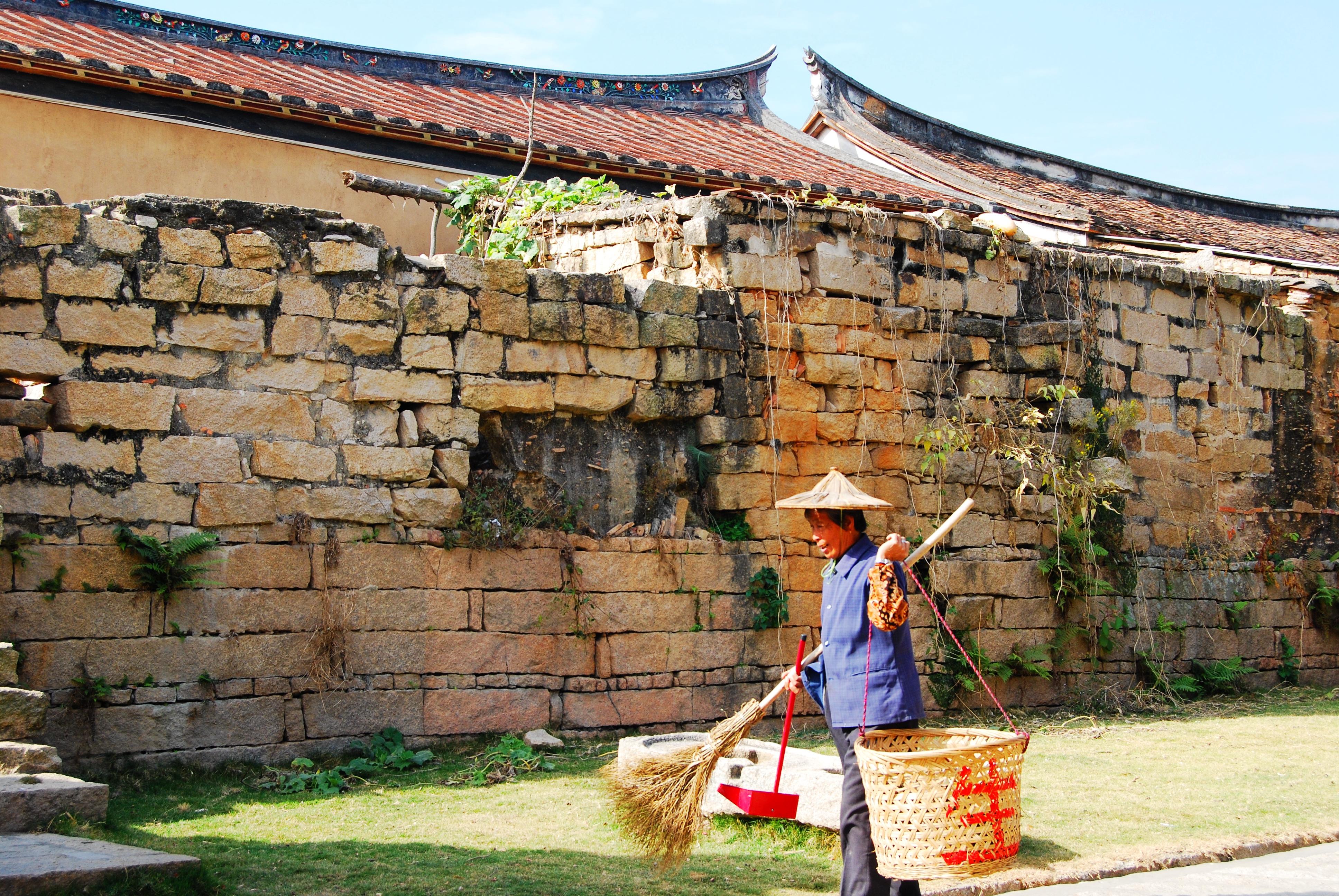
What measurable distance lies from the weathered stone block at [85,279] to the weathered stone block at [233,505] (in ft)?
4.07

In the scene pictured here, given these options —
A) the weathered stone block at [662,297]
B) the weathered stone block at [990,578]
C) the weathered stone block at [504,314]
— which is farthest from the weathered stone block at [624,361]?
the weathered stone block at [990,578]

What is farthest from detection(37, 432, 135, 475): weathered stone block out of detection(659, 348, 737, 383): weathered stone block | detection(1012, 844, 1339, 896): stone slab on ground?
detection(1012, 844, 1339, 896): stone slab on ground

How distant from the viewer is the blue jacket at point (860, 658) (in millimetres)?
4973

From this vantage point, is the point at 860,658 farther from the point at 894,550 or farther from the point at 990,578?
the point at 990,578

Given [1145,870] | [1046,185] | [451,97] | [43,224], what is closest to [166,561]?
[43,224]

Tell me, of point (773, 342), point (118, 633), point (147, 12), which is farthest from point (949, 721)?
point (147, 12)

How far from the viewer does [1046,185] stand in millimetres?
19203

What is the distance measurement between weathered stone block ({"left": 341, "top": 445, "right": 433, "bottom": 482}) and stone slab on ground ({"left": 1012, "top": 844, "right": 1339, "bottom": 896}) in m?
4.46

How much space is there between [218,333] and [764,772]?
4122 mm

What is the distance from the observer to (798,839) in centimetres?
612

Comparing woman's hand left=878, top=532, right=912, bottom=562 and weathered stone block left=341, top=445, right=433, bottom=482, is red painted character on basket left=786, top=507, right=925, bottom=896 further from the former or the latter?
weathered stone block left=341, top=445, right=433, bottom=482

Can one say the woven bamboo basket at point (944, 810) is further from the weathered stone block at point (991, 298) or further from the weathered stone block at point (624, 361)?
the weathered stone block at point (991, 298)

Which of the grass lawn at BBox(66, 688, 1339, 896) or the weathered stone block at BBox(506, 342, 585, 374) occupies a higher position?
the weathered stone block at BBox(506, 342, 585, 374)

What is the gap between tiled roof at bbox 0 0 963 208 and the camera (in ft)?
35.9
